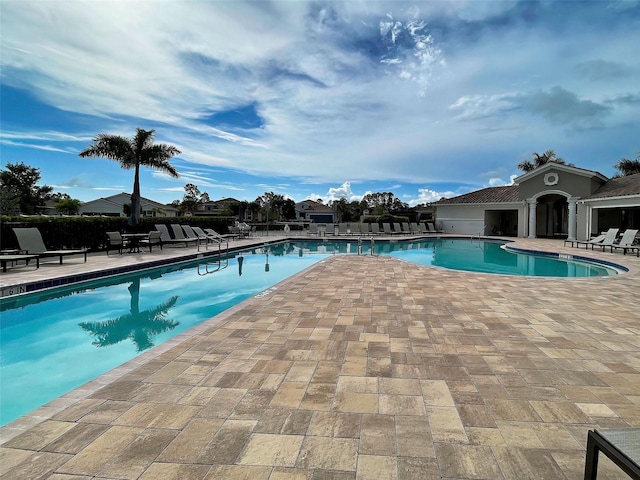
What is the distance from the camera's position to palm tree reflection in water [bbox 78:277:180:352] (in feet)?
15.6

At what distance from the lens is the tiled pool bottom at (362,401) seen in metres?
1.86

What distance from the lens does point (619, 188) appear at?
685 inches

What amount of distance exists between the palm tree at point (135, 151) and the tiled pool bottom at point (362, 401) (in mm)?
15953

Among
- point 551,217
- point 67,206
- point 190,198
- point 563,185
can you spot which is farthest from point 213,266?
point 190,198

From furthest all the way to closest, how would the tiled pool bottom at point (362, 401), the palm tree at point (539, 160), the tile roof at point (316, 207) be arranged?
the tile roof at point (316, 207) < the palm tree at point (539, 160) < the tiled pool bottom at point (362, 401)

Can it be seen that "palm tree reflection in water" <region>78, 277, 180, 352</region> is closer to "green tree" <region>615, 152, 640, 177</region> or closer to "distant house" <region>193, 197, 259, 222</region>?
"green tree" <region>615, 152, 640, 177</region>

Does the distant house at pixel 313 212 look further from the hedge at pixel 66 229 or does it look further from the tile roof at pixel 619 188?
the hedge at pixel 66 229

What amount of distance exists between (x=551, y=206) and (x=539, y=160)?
42.6 feet

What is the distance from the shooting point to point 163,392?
2.62 metres

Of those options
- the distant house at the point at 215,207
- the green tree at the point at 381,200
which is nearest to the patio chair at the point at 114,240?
the distant house at the point at 215,207

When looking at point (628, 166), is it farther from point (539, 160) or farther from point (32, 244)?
point (32, 244)

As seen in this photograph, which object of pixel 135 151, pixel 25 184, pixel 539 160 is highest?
pixel 539 160

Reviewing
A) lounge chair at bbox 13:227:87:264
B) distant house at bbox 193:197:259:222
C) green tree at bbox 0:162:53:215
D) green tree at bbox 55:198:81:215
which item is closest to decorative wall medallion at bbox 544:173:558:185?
lounge chair at bbox 13:227:87:264

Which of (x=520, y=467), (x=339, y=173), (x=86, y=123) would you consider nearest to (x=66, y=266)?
(x=520, y=467)
